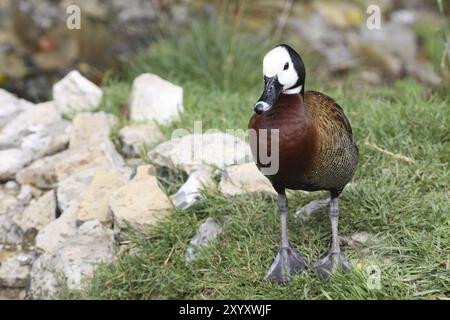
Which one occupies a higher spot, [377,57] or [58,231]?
[377,57]

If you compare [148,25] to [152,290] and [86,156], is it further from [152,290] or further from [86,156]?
[152,290]

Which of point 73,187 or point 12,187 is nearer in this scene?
point 73,187

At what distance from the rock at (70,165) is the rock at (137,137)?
0.33ft

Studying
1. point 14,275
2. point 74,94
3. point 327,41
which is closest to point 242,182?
point 14,275

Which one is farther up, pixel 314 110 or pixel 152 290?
pixel 314 110

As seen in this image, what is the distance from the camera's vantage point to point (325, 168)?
10.1ft

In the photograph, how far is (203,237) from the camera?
3.71m

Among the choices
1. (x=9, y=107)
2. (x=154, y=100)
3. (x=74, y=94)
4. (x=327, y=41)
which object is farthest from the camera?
(x=327, y=41)

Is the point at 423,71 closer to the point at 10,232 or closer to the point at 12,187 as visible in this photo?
the point at 12,187

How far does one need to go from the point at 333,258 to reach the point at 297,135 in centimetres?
65

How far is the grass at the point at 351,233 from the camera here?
126 inches

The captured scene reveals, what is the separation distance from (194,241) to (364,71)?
200 inches
